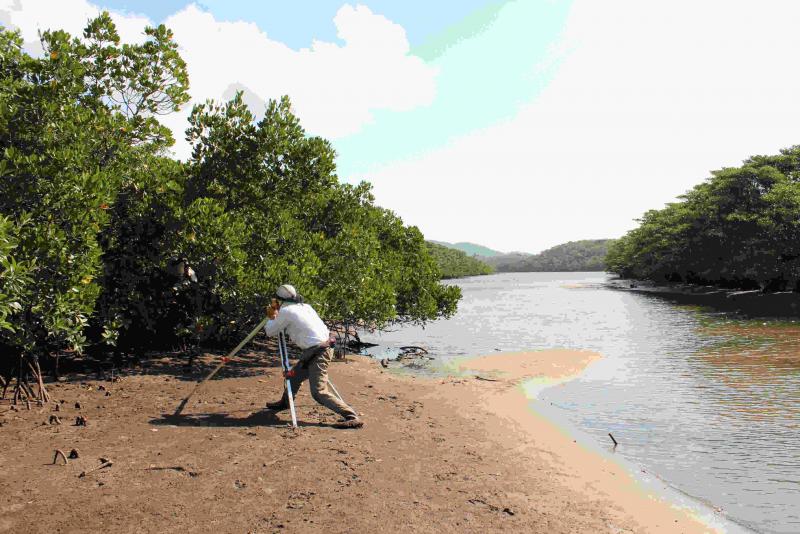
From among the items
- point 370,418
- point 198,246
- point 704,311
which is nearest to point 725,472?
point 370,418

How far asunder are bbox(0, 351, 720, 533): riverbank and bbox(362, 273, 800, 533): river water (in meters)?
1.62

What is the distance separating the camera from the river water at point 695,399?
948 centimetres

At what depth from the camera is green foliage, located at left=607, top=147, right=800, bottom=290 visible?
5559 centimetres

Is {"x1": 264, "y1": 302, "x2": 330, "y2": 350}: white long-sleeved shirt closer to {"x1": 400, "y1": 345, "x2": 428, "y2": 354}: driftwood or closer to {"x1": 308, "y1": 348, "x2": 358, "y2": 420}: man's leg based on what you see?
{"x1": 308, "y1": 348, "x2": 358, "y2": 420}: man's leg

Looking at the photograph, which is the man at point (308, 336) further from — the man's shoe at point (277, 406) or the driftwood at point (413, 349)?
the driftwood at point (413, 349)

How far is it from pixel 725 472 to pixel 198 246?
1326 centimetres

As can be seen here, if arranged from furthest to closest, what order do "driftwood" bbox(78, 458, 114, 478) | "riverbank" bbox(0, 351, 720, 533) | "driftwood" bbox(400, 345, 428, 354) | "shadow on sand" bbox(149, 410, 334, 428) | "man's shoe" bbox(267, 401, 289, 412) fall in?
"driftwood" bbox(400, 345, 428, 354) → "man's shoe" bbox(267, 401, 289, 412) → "shadow on sand" bbox(149, 410, 334, 428) → "driftwood" bbox(78, 458, 114, 478) → "riverbank" bbox(0, 351, 720, 533)

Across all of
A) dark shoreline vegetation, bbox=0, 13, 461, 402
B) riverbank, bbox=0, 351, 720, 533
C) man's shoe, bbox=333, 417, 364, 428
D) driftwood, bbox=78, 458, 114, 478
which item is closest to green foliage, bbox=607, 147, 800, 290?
dark shoreline vegetation, bbox=0, 13, 461, 402

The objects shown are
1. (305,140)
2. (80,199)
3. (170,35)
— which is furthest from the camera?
(305,140)

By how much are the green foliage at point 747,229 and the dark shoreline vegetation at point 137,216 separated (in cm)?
5501

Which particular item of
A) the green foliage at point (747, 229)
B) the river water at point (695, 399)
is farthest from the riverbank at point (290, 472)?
the green foliage at point (747, 229)

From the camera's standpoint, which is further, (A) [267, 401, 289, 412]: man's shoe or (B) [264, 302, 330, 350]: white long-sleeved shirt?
(A) [267, 401, 289, 412]: man's shoe

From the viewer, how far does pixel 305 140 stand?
17.5 metres

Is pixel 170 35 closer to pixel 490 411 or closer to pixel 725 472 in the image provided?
pixel 490 411
